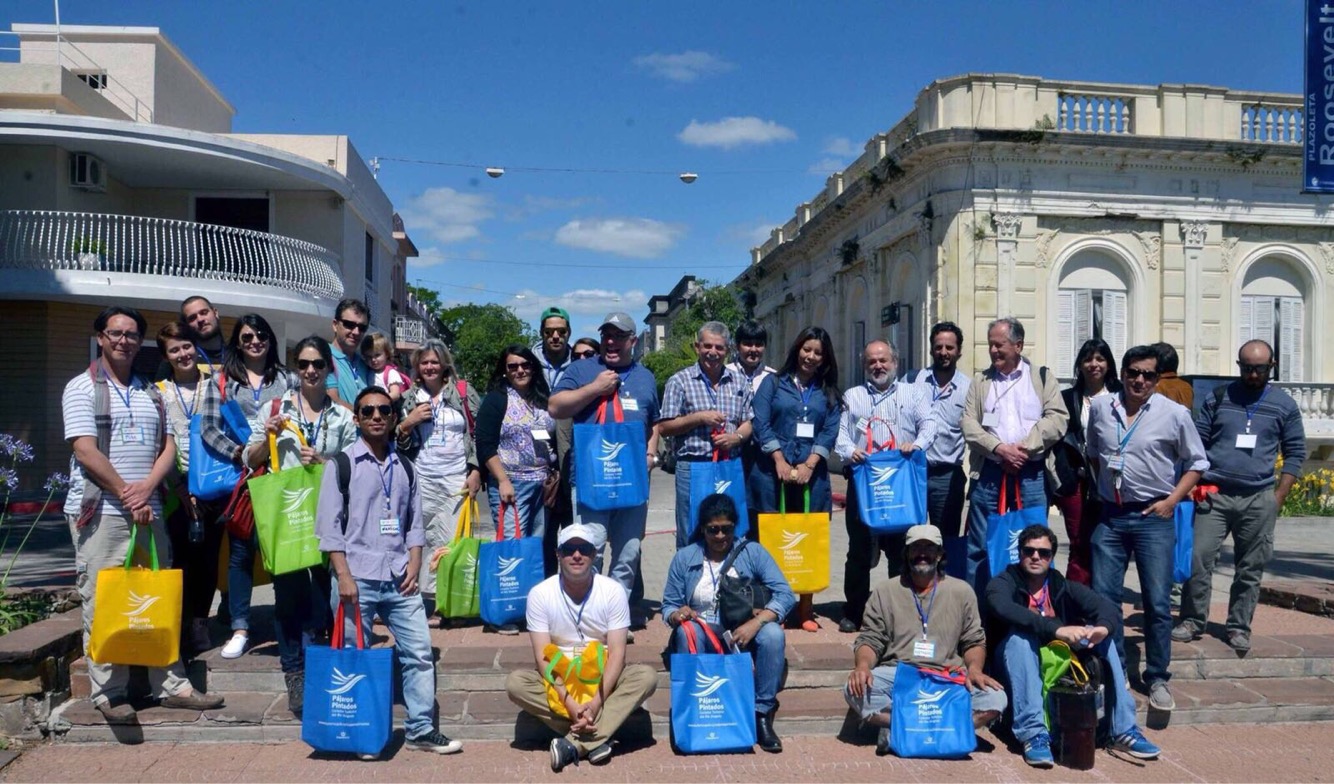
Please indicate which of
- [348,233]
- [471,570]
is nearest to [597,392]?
[471,570]

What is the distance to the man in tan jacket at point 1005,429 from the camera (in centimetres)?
585

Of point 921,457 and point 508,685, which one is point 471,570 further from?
point 921,457

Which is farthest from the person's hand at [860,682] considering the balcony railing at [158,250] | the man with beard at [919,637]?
the balcony railing at [158,250]

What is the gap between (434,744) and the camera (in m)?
5.04

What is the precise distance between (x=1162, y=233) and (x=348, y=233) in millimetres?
16933

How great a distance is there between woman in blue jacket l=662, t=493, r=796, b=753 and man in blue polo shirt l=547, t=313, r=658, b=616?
67 centimetres

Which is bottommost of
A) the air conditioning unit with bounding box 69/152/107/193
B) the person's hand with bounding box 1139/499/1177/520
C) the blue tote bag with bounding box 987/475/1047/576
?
the blue tote bag with bounding box 987/475/1047/576

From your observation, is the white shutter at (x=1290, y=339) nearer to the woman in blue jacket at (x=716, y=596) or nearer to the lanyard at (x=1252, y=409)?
the lanyard at (x=1252, y=409)

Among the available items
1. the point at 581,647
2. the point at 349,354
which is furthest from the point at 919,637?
the point at 349,354

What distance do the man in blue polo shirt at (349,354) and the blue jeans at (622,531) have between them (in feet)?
5.16

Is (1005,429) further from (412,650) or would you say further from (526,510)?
(412,650)

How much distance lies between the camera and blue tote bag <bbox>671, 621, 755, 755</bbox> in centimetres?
501

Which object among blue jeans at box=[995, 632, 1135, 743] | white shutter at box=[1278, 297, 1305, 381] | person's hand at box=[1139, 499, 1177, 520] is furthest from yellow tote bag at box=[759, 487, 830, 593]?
white shutter at box=[1278, 297, 1305, 381]

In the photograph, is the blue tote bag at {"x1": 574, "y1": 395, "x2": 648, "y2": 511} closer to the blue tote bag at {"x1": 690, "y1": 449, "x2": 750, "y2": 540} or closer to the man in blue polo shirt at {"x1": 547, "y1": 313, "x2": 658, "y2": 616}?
the man in blue polo shirt at {"x1": 547, "y1": 313, "x2": 658, "y2": 616}
